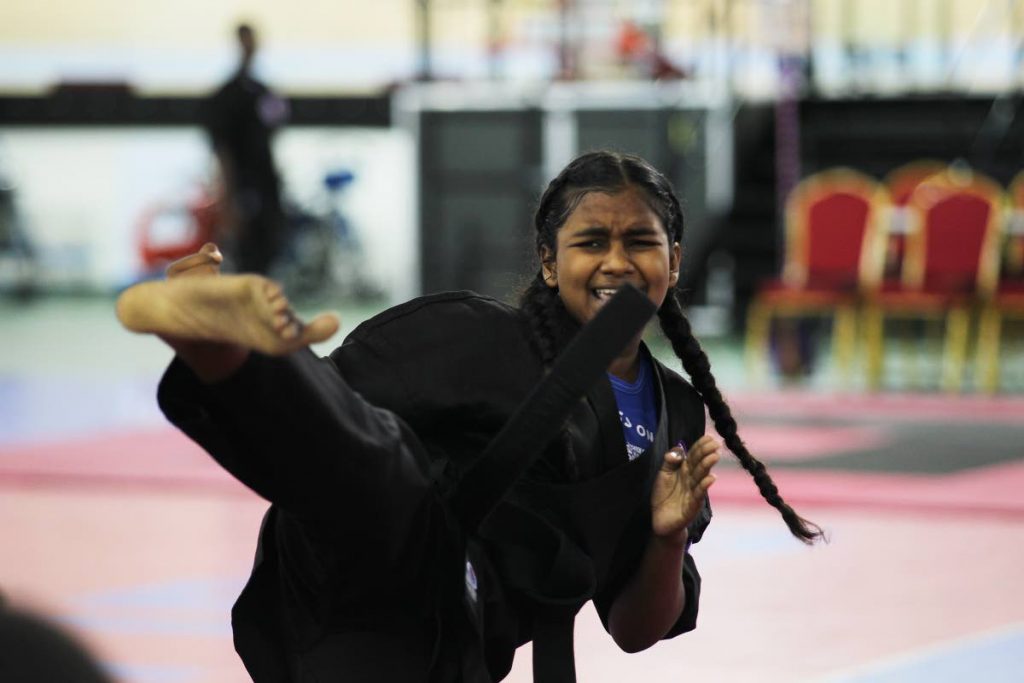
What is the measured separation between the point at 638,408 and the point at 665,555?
0.63 ft

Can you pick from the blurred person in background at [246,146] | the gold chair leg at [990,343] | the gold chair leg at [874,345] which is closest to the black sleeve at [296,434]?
the gold chair leg at [874,345]

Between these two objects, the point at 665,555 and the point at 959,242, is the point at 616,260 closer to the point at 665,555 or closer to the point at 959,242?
the point at 665,555

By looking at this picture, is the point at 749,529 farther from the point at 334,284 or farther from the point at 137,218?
the point at 137,218

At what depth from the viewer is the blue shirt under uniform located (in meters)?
1.95

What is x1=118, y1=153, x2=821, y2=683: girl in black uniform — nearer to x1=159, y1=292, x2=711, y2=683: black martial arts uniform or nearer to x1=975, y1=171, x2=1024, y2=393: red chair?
x1=159, y1=292, x2=711, y2=683: black martial arts uniform

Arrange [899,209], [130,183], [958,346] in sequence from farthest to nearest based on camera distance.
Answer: [130,183] → [899,209] → [958,346]

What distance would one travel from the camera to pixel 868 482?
4.79m

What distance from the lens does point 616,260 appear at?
191cm

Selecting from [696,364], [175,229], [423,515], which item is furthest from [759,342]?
[423,515]

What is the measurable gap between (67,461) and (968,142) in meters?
7.16

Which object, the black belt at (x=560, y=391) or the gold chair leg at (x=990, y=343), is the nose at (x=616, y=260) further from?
the gold chair leg at (x=990, y=343)

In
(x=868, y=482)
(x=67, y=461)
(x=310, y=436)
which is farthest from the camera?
(x=67, y=461)

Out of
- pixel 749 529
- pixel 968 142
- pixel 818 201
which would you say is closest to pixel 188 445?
pixel 749 529

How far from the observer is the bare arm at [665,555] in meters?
1.84
